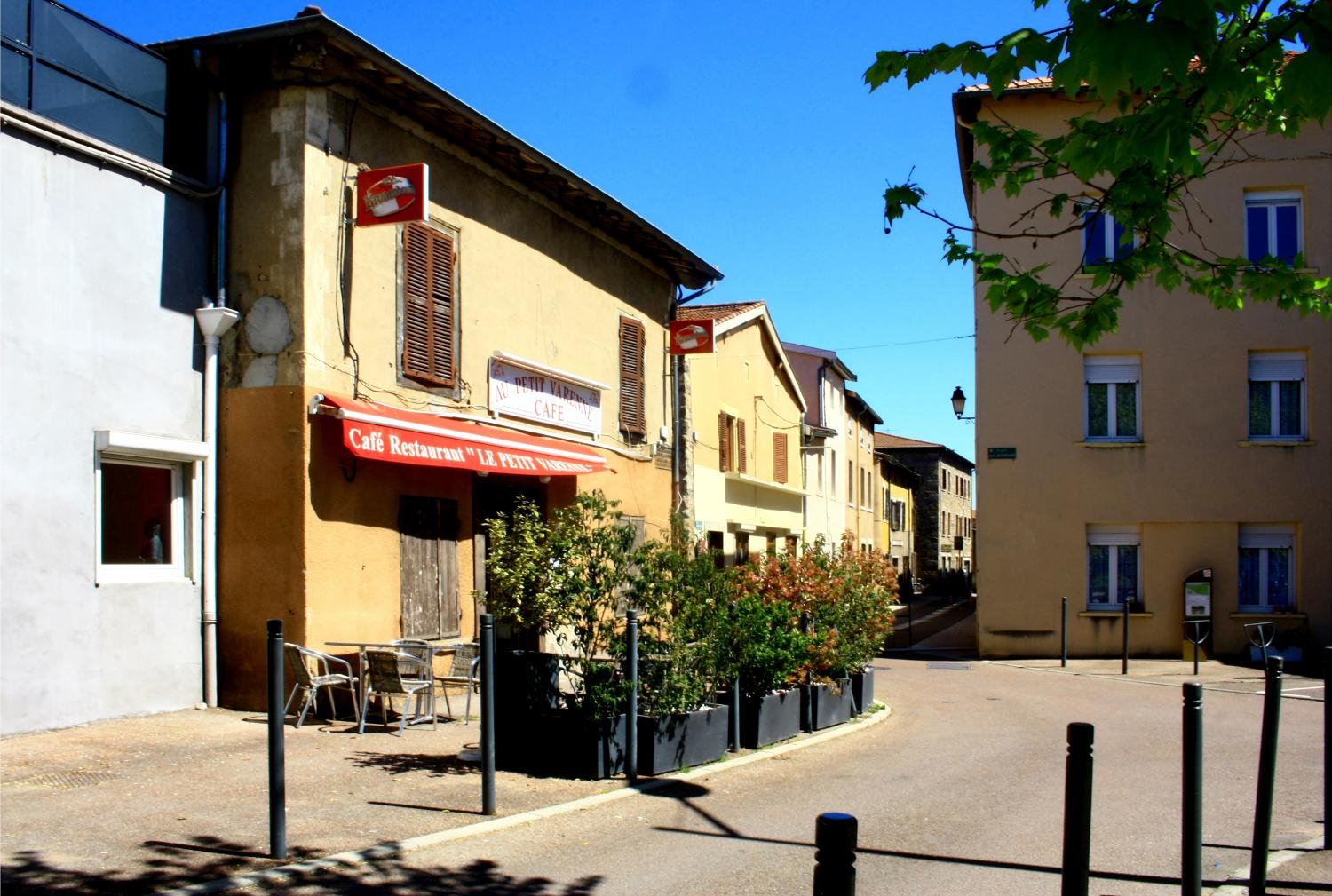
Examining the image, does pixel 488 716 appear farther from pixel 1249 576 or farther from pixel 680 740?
pixel 1249 576

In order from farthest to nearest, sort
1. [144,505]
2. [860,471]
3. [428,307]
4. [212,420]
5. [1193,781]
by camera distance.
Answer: [860,471], [428,307], [212,420], [144,505], [1193,781]

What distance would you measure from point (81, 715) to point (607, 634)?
4422 millimetres

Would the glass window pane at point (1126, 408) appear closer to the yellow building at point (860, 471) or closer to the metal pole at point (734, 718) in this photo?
the metal pole at point (734, 718)

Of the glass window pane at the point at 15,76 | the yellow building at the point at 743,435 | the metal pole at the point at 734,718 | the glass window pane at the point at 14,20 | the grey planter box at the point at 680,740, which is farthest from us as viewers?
the yellow building at the point at 743,435

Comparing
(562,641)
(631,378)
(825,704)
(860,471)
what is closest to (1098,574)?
(631,378)

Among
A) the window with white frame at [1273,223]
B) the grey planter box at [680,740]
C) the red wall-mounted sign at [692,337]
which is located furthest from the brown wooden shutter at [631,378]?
the window with white frame at [1273,223]

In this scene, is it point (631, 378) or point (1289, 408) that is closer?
point (631, 378)

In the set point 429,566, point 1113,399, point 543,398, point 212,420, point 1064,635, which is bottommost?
point 1064,635

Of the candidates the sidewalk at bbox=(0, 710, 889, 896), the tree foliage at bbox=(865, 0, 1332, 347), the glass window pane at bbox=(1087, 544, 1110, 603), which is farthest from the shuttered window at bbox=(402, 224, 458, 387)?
the glass window pane at bbox=(1087, 544, 1110, 603)

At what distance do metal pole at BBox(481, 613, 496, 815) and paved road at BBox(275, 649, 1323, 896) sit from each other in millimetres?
356

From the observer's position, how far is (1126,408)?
2097 cm

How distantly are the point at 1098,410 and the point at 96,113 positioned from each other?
16486 millimetres

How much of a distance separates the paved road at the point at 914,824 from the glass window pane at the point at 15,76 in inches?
272

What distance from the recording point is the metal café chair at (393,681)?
388 inches
